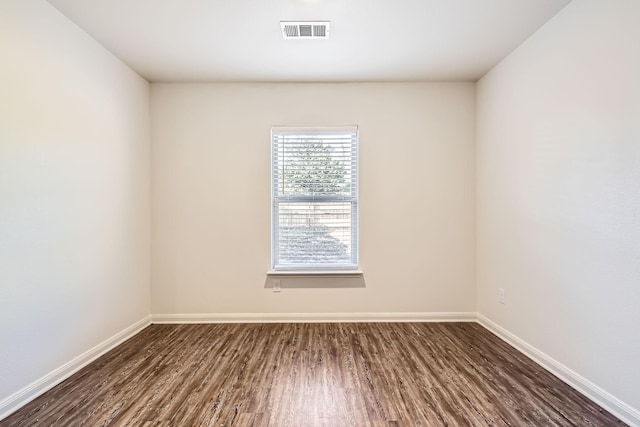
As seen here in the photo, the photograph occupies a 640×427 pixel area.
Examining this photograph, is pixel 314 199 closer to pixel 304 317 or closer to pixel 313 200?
pixel 313 200

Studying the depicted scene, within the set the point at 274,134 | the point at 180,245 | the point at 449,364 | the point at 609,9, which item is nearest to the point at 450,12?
the point at 609,9

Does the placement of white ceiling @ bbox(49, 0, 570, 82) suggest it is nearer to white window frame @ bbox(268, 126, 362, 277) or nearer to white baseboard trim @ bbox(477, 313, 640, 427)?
white window frame @ bbox(268, 126, 362, 277)

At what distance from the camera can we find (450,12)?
2.28 meters

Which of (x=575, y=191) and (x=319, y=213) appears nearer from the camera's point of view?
(x=575, y=191)

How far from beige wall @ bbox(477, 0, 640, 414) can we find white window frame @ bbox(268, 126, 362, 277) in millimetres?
1438

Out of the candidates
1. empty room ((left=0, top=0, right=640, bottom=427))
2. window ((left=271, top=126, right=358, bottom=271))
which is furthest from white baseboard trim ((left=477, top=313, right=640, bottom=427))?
window ((left=271, top=126, right=358, bottom=271))

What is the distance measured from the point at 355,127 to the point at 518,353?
2681mm

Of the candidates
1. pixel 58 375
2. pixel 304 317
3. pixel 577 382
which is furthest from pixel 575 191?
pixel 58 375

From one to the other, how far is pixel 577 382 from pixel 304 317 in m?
2.37

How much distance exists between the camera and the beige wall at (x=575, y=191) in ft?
5.97

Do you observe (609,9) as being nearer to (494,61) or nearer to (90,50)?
(494,61)

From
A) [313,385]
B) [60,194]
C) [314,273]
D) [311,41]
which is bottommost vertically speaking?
[313,385]

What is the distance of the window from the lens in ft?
11.6

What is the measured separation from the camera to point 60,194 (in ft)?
7.52
